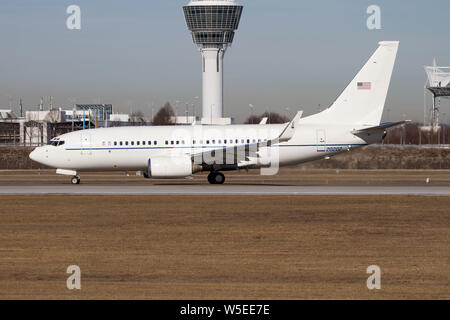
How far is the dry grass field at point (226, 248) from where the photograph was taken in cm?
1527

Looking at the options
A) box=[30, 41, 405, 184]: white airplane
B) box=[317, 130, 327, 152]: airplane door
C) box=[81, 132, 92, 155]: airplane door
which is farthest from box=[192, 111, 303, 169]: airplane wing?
box=[81, 132, 92, 155]: airplane door

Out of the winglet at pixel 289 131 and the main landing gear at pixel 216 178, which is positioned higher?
the winglet at pixel 289 131

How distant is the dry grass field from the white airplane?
39.1 ft

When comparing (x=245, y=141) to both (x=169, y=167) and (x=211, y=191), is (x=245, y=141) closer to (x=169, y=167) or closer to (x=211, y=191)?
(x=169, y=167)

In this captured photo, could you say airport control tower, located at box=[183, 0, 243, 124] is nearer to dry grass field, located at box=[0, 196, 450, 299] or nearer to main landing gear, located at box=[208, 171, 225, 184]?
main landing gear, located at box=[208, 171, 225, 184]

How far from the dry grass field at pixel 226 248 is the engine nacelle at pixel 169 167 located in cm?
933

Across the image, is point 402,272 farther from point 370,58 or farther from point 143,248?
point 370,58

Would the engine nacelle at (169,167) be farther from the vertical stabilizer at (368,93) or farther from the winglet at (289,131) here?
the vertical stabilizer at (368,93)

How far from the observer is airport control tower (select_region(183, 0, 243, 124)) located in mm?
163875

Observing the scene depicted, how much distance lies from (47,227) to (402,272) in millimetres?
13440

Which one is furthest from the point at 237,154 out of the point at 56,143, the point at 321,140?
the point at 56,143

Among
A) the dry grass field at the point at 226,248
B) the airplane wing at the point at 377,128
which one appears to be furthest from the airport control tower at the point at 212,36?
the dry grass field at the point at 226,248

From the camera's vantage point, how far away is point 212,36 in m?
166

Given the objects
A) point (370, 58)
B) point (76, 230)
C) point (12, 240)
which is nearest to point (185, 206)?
point (76, 230)
